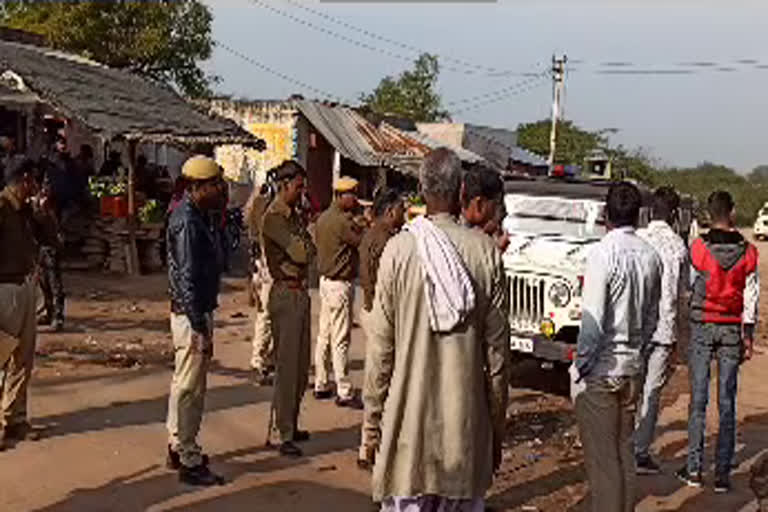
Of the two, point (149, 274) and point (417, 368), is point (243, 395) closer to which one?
point (417, 368)

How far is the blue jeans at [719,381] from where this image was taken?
605cm

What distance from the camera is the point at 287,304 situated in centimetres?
618

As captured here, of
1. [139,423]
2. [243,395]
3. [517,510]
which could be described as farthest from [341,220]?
[517,510]

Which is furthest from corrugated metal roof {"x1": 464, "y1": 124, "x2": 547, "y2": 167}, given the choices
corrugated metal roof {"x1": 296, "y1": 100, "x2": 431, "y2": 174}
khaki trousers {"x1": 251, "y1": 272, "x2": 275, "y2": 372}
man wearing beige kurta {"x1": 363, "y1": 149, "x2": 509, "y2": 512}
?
man wearing beige kurta {"x1": 363, "y1": 149, "x2": 509, "y2": 512}

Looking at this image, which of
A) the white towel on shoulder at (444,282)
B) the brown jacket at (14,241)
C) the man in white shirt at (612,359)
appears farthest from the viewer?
the brown jacket at (14,241)

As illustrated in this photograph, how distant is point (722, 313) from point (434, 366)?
11.0ft

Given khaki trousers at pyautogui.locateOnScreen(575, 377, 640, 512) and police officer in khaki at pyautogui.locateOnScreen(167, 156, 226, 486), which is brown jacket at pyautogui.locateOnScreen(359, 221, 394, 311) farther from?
khaki trousers at pyautogui.locateOnScreen(575, 377, 640, 512)

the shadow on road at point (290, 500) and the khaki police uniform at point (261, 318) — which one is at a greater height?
the khaki police uniform at point (261, 318)

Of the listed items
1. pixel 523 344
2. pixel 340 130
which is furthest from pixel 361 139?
pixel 523 344

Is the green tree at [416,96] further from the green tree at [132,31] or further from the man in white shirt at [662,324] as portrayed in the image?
the man in white shirt at [662,324]

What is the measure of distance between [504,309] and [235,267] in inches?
547

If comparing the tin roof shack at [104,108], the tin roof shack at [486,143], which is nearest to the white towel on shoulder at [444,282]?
the tin roof shack at [104,108]

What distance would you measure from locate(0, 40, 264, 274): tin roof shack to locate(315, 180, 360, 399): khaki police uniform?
6918 mm

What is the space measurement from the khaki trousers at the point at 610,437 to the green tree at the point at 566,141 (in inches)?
1727
